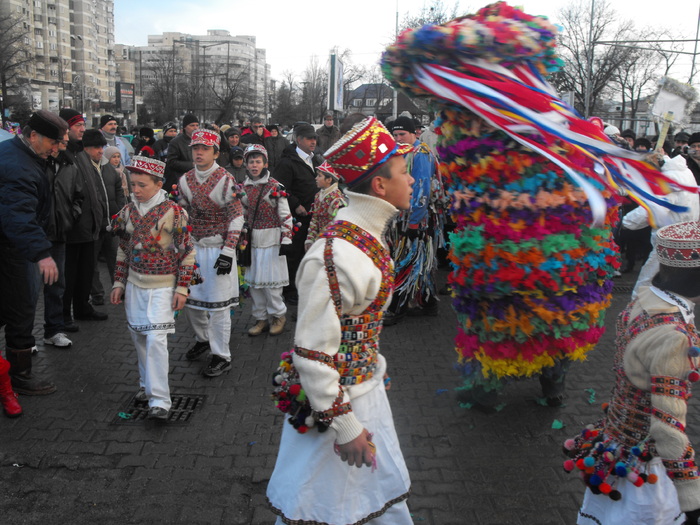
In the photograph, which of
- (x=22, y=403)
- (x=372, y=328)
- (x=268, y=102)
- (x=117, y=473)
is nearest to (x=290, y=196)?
(x=22, y=403)

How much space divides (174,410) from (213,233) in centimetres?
163

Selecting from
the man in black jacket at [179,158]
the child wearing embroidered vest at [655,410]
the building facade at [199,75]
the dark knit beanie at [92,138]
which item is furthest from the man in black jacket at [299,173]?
the building facade at [199,75]

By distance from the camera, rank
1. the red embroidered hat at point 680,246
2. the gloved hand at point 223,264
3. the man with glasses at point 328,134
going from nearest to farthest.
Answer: the red embroidered hat at point 680,246
the gloved hand at point 223,264
the man with glasses at point 328,134

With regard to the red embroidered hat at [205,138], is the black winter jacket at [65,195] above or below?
below

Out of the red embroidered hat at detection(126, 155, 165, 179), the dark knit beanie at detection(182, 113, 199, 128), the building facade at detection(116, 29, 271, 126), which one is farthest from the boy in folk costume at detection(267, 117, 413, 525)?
the building facade at detection(116, 29, 271, 126)

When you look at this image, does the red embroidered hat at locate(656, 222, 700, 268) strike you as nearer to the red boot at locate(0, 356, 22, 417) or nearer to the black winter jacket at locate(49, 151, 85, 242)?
the red boot at locate(0, 356, 22, 417)

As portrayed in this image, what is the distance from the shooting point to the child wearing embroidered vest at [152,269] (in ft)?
13.8

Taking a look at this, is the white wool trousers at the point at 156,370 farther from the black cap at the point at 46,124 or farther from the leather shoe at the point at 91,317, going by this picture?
the leather shoe at the point at 91,317

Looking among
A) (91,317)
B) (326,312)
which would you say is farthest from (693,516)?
(91,317)

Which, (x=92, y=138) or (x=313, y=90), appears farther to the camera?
(x=313, y=90)

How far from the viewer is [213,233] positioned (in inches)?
206

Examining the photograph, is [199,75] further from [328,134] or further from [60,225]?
[60,225]

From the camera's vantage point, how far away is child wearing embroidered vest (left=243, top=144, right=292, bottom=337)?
20.1 feet

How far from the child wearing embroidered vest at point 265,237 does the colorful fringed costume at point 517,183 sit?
2589 millimetres
